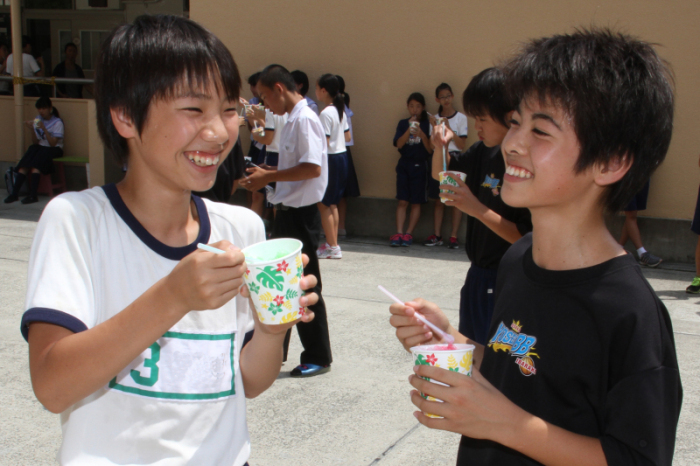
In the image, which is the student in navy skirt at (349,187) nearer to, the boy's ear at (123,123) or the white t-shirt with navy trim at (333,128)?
the white t-shirt with navy trim at (333,128)

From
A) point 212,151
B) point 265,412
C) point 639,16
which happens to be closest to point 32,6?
point 639,16

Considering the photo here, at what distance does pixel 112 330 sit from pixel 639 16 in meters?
8.01

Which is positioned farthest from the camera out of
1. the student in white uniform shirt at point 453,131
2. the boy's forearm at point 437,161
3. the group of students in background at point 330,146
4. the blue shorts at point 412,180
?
the blue shorts at point 412,180

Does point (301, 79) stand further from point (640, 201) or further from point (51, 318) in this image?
point (51, 318)

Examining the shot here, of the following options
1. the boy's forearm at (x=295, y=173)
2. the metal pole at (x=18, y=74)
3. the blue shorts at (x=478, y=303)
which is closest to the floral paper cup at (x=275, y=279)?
the blue shorts at (x=478, y=303)

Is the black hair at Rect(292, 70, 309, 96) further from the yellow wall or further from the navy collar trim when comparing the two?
the navy collar trim

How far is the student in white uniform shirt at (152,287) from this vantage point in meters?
1.25

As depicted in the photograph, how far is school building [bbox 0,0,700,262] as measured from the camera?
24.8 ft

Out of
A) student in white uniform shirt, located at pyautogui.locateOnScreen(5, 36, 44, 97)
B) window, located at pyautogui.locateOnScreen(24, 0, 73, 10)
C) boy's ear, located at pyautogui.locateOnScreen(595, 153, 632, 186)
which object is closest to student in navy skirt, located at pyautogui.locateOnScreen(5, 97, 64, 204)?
student in white uniform shirt, located at pyautogui.locateOnScreen(5, 36, 44, 97)

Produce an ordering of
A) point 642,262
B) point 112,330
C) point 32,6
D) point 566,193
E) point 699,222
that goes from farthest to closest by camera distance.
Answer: point 32,6 → point 642,262 → point 699,222 → point 566,193 → point 112,330

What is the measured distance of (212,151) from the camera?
1.51 metres

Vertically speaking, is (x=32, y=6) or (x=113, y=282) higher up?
(x=32, y=6)

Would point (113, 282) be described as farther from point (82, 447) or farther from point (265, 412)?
point (265, 412)

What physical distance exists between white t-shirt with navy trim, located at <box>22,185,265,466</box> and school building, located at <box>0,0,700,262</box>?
674 centimetres
